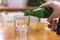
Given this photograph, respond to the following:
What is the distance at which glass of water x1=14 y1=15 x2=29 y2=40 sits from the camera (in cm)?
98

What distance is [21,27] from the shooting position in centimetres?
99

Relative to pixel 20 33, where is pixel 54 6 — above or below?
above

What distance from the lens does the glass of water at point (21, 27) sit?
3.20ft

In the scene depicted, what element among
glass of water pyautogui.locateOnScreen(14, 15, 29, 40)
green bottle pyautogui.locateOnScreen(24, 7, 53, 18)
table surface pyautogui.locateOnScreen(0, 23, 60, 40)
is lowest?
table surface pyautogui.locateOnScreen(0, 23, 60, 40)

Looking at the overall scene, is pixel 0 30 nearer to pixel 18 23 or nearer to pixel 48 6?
pixel 18 23

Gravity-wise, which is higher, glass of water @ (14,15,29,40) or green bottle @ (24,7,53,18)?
green bottle @ (24,7,53,18)

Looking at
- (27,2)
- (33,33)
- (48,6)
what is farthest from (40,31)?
(27,2)

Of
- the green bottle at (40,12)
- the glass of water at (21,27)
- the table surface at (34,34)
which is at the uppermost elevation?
the green bottle at (40,12)

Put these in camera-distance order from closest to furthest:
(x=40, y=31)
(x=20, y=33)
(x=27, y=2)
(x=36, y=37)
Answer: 1. (x=20, y=33)
2. (x=36, y=37)
3. (x=40, y=31)
4. (x=27, y=2)

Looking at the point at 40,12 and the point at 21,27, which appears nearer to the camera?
the point at 21,27

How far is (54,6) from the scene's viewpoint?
3.46ft

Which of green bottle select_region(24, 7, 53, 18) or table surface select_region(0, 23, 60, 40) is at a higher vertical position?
green bottle select_region(24, 7, 53, 18)

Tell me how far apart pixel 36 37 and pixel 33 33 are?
91 mm

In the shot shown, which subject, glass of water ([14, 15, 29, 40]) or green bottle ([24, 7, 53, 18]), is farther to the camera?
green bottle ([24, 7, 53, 18])
